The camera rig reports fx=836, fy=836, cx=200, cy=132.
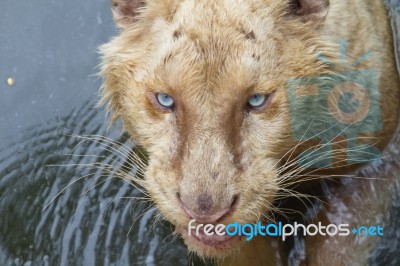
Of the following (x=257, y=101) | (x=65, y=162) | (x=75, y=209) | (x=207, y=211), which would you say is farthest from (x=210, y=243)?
(x=65, y=162)

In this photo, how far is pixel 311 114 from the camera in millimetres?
4531

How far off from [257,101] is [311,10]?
2.04 feet

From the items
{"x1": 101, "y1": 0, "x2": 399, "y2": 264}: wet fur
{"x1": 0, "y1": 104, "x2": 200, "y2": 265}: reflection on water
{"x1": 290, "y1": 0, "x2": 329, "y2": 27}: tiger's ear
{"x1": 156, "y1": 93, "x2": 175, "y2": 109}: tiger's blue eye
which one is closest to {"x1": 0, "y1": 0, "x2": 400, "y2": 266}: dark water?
{"x1": 0, "y1": 104, "x2": 200, "y2": 265}: reflection on water

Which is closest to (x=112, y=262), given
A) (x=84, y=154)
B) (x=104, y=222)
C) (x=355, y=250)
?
(x=104, y=222)

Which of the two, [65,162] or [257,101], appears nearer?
[257,101]

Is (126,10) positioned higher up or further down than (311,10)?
higher up

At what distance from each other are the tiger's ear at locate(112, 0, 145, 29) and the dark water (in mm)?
999

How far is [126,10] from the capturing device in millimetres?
4594

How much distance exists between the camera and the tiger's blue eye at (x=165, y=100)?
13.9 feet

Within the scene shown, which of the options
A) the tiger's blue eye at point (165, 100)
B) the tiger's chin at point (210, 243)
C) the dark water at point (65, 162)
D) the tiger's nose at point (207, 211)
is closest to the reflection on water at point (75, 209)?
the dark water at point (65, 162)

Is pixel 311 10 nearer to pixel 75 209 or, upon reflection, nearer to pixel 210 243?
pixel 210 243

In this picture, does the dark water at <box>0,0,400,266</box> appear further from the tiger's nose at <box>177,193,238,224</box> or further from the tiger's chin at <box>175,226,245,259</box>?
the tiger's nose at <box>177,193,238,224</box>

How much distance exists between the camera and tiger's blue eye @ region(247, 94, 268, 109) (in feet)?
13.7

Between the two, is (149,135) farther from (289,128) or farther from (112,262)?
(112,262)
